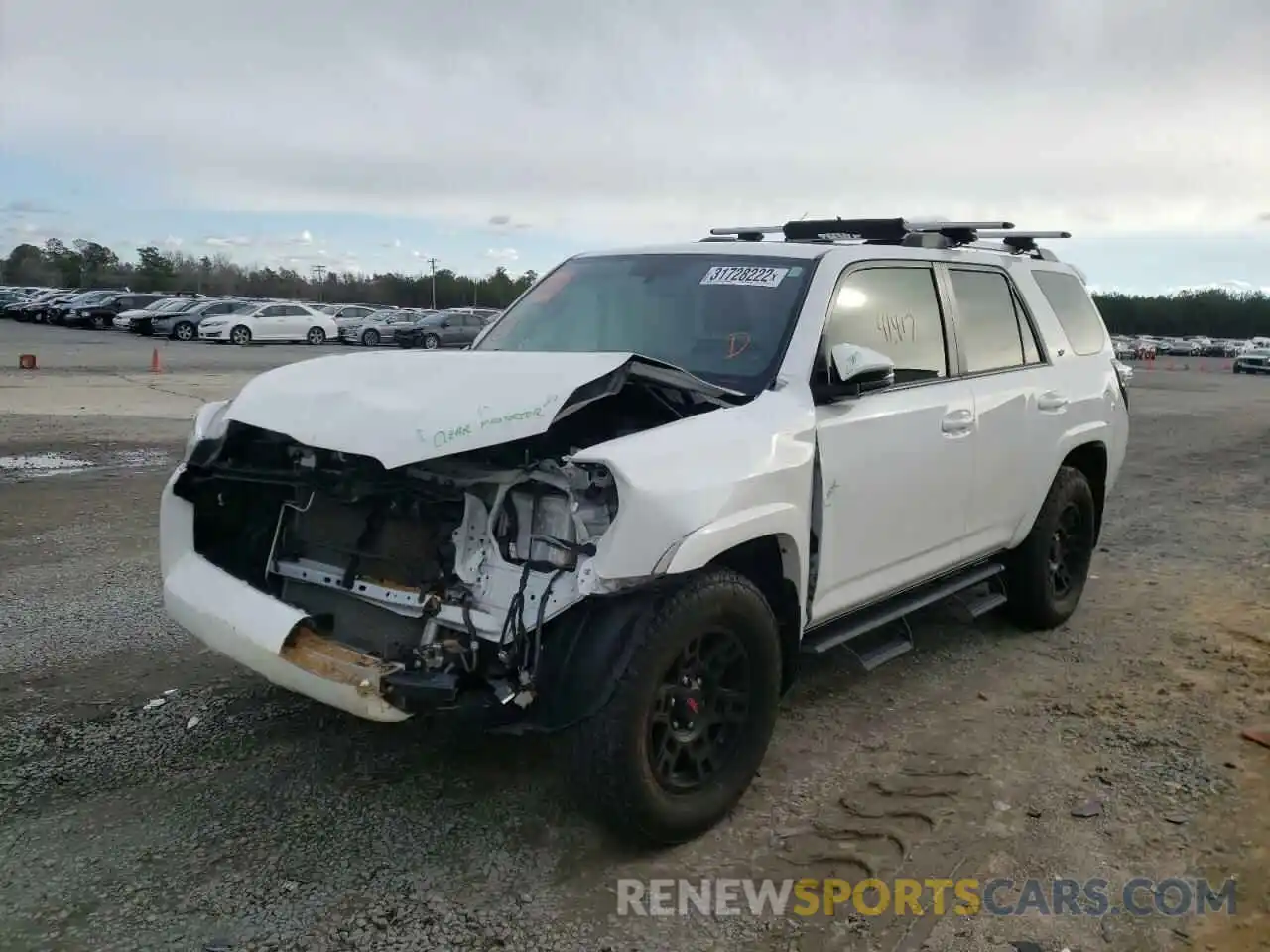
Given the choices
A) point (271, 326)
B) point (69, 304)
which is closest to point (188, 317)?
point (271, 326)

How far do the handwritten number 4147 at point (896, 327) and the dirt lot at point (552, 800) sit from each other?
165cm

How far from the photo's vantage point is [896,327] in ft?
15.1

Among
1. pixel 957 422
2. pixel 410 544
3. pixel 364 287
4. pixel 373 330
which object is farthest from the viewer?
pixel 364 287

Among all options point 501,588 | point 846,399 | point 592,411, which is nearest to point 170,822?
point 501,588

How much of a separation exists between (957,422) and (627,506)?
7.27 ft

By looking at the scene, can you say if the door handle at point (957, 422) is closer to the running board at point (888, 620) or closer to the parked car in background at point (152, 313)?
the running board at point (888, 620)

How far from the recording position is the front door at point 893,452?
4.02 metres

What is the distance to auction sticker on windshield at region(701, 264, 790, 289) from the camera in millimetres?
4352

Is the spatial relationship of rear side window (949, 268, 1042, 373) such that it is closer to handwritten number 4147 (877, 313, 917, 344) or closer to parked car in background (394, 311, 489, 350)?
handwritten number 4147 (877, 313, 917, 344)

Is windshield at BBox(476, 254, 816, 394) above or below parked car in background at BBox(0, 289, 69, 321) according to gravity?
above

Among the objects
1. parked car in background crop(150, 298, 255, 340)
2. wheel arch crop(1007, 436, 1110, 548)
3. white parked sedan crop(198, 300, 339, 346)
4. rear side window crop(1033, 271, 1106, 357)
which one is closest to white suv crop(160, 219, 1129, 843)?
wheel arch crop(1007, 436, 1110, 548)

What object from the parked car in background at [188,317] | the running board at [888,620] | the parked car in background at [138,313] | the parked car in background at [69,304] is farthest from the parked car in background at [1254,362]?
the parked car in background at [69,304]

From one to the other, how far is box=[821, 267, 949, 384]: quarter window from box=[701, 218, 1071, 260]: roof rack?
0.38 meters

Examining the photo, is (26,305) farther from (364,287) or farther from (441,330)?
(364,287)
